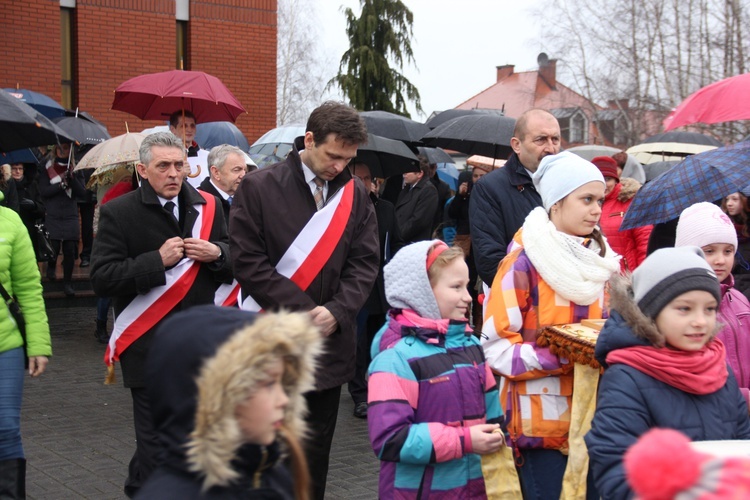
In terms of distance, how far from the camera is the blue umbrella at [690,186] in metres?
5.55

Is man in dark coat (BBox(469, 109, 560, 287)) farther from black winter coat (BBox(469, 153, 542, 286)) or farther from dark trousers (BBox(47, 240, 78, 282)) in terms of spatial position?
dark trousers (BBox(47, 240, 78, 282))

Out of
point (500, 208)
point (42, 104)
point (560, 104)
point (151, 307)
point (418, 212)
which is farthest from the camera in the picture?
point (560, 104)

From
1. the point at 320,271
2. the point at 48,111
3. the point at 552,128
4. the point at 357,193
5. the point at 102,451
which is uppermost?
the point at 48,111

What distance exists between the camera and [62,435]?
7137 mm

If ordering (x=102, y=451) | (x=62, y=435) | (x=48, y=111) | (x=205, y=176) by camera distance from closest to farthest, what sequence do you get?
1. (x=102, y=451)
2. (x=62, y=435)
3. (x=205, y=176)
4. (x=48, y=111)

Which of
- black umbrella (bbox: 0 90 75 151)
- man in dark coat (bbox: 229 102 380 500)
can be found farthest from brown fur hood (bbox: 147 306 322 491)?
black umbrella (bbox: 0 90 75 151)

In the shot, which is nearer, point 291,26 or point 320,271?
point 320,271

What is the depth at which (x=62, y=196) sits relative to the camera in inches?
517

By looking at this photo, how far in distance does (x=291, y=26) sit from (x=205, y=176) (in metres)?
39.5

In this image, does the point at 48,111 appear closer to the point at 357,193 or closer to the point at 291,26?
the point at 357,193

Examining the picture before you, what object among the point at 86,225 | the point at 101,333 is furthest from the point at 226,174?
the point at 86,225

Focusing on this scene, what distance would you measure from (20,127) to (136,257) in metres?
1.25

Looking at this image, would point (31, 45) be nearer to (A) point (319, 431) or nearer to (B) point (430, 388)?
(A) point (319, 431)

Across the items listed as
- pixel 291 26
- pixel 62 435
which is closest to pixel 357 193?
pixel 62 435
